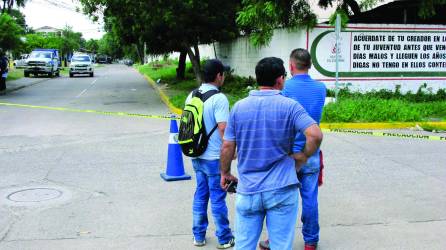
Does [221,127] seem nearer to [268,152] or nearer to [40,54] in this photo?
[268,152]

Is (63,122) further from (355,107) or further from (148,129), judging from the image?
(355,107)

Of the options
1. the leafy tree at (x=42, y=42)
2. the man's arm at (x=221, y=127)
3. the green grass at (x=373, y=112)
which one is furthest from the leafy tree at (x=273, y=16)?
the leafy tree at (x=42, y=42)

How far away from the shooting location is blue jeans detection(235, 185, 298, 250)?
337 cm

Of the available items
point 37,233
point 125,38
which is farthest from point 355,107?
point 125,38

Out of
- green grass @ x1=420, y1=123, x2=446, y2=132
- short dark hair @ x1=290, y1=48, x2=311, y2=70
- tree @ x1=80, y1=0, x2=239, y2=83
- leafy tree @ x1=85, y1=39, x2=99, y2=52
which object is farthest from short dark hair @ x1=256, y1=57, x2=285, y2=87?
leafy tree @ x1=85, y1=39, x2=99, y2=52

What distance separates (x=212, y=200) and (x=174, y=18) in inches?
596

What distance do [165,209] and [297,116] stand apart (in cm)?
324

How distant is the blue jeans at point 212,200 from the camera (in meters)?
4.66

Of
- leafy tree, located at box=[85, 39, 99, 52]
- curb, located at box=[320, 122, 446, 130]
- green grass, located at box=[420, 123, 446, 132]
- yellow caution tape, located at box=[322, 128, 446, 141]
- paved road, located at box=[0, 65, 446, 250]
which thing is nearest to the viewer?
paved road, located at box=[0, 65, 446, 250]

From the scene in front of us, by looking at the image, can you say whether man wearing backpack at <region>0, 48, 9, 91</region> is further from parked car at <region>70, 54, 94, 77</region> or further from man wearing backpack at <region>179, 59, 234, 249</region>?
man wearing backpack at <region>179, 59, 234, 249</region>

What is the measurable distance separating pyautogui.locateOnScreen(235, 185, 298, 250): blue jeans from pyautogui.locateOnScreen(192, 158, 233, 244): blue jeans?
1167 mm

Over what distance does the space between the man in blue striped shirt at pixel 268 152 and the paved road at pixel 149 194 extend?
1.65m

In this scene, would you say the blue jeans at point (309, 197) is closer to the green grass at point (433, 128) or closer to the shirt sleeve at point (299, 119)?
the shirt sleeve at point (299, 119)

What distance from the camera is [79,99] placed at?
2133cm
